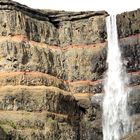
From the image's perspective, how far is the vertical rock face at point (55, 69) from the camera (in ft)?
233

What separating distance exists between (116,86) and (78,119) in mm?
7478

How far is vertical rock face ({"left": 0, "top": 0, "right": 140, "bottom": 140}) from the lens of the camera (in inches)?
2800

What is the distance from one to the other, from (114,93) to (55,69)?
903 cm

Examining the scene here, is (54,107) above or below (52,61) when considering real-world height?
below

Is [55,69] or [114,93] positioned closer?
[114,93]

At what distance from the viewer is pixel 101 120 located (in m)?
77.1

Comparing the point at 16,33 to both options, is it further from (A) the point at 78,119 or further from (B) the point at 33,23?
(A) the point at 78,119

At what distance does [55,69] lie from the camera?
81062 mm

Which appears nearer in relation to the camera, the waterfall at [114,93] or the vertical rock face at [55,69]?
the vertical rock face at [55,69]

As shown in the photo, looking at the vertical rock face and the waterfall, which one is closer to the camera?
the vertical rock face

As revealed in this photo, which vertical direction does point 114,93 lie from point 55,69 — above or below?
below

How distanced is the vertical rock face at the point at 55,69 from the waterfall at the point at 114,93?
0.92 m

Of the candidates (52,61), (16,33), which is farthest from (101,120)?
(16,33)

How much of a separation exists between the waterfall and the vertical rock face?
36.2 inches
